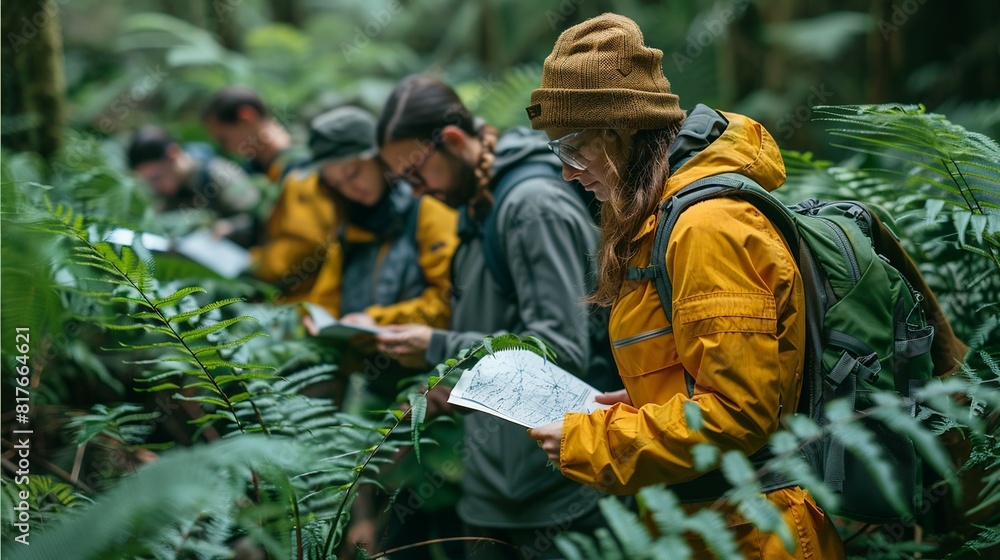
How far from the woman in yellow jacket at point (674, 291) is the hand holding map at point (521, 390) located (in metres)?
0.16

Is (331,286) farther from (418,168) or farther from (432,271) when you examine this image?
(418,168)

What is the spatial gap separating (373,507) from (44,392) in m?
1.68

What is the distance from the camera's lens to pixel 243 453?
1.46 metres

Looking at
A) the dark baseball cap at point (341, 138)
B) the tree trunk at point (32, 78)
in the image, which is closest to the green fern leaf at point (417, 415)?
the dark baseball cap at point (341, 138)

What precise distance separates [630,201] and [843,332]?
1.82 ft

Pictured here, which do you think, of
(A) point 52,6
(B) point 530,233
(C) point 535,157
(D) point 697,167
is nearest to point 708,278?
(D) point 697,167

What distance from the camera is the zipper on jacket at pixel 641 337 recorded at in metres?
1.78

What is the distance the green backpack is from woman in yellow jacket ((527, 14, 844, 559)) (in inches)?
1.5

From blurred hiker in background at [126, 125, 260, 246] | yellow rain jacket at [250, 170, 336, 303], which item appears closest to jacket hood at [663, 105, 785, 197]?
yellow rain jacket at [250, 170, 336, 303]

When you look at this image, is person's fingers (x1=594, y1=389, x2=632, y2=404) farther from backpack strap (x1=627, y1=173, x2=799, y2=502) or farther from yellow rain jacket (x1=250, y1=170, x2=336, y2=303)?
yellow rain jacket (x1=250, y1=170, x2=336, y2=303)

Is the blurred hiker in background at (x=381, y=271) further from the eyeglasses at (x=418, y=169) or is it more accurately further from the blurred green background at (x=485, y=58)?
the blurred green background at (x=485, y=58)

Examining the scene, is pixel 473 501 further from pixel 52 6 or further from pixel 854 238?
pixel 52 6

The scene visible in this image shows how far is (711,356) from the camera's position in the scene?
5.31 ft

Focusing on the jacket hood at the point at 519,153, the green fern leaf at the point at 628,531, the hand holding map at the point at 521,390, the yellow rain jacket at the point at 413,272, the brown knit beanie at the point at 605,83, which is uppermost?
the brown knit beanie at the point at 605,83
